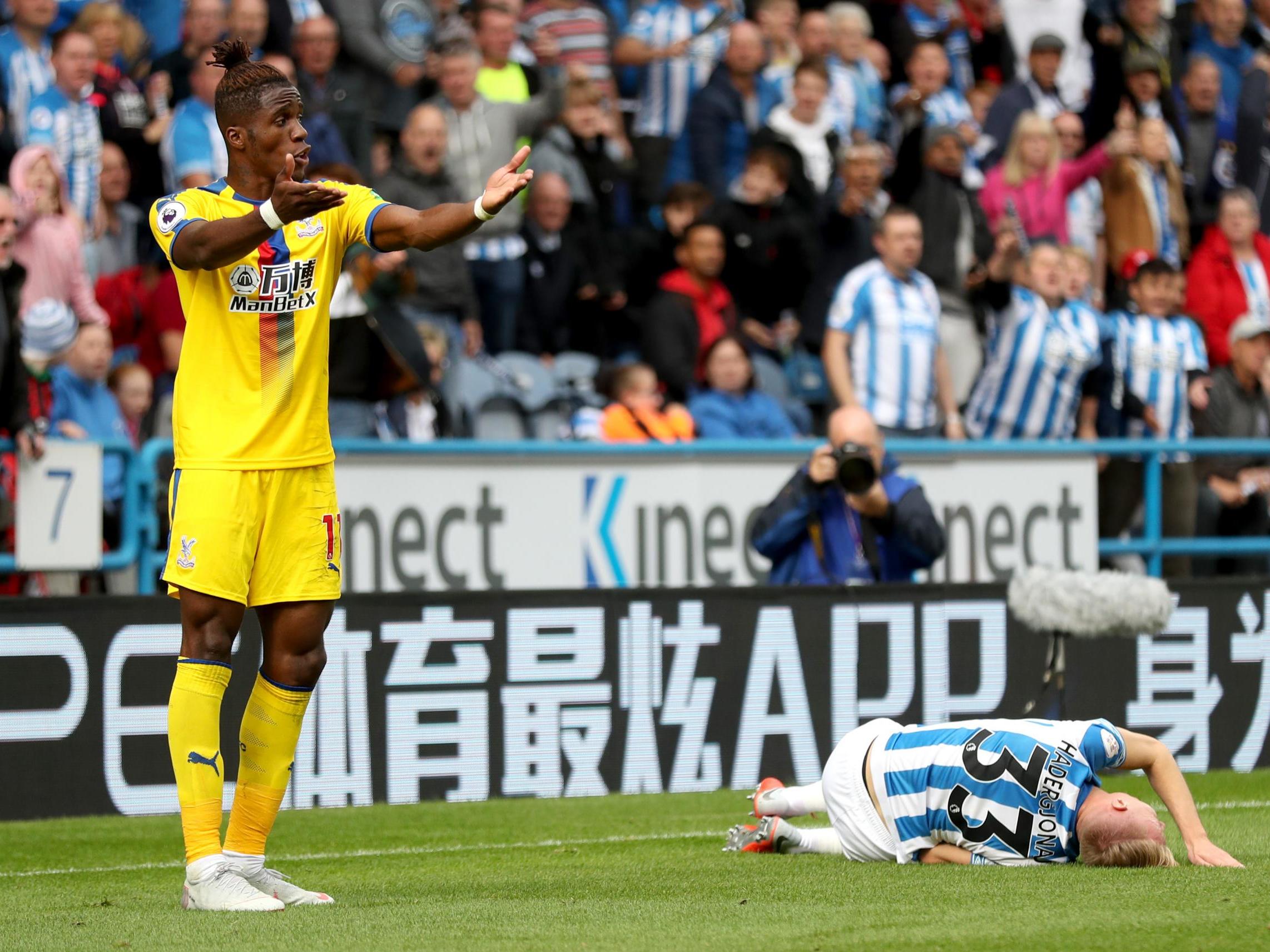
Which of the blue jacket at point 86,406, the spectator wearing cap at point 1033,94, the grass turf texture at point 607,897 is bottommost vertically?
the grass turf texture at point 607,897

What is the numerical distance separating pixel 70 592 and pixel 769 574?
3.38 m

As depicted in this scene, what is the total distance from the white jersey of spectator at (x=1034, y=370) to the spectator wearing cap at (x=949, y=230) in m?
0.30

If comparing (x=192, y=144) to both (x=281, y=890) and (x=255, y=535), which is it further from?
(x=281, y=890)

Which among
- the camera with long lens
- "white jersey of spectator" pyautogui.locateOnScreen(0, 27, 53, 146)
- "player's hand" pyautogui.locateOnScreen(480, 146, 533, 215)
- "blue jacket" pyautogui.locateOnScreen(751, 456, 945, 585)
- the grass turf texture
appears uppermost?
"white jersey of spectator" pyautogui.locateOnScreen(0, 27, 53, 146)

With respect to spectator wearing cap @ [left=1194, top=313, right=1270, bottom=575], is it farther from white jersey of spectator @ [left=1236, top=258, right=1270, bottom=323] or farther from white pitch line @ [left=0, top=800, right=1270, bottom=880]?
white pitch line @ [left=0, top=800, right=1270, bottom=880]

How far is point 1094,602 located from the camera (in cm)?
922

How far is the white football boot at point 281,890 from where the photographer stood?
218 inches

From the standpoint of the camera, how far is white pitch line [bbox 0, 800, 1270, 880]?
6.78m

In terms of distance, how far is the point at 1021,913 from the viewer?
5.17 meters

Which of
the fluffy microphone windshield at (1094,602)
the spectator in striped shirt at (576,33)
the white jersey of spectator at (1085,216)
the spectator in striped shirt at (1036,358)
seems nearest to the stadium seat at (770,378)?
the spectator in striped shirt at (1036,358)

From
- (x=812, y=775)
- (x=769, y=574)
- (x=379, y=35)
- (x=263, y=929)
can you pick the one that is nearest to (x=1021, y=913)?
(x=263, y=929)

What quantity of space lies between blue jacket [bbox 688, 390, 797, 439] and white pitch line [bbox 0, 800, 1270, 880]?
378cm

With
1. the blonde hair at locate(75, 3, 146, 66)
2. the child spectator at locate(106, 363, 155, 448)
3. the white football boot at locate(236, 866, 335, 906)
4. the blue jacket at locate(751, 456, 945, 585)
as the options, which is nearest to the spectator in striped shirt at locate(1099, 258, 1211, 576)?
the blue jacket at locate(751, 456, 945, 585)

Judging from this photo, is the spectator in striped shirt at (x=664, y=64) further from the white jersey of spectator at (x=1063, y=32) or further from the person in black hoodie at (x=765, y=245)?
the white jersey of spectator at (x=1063, y=32)
